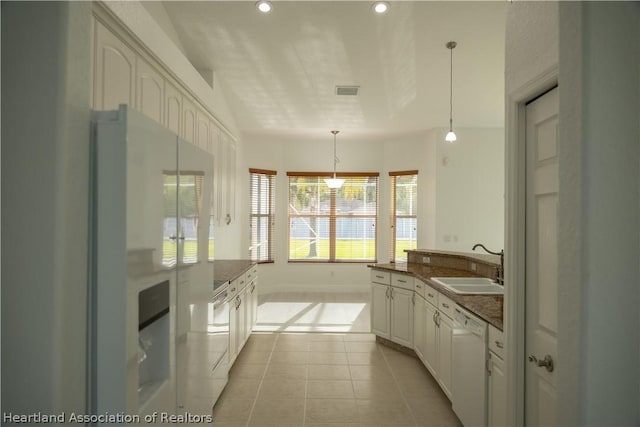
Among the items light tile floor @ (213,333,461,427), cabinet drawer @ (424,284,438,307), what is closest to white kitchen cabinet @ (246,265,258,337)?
light tile floor @ (213,333,461,427)

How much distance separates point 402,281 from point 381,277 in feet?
1.04

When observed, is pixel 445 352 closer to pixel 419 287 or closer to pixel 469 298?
pixel 469 298

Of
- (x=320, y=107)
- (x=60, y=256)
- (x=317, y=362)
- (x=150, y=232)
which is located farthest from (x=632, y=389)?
(x=320, y=107)

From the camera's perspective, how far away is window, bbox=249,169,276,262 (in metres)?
6.53

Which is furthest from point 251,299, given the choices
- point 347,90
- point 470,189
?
point 470,189

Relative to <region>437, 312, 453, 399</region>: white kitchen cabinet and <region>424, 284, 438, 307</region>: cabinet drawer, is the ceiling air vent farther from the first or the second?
<region>437, 312, 453, 399</region>: white kitchen cabinet

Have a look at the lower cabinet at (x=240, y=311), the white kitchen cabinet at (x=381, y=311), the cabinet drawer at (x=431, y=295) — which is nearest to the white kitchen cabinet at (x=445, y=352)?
the cabinet drawer at (x=431, y=295)

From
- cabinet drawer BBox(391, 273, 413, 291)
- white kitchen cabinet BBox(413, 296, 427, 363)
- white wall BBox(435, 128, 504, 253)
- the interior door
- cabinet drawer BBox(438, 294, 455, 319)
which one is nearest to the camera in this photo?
the interior door

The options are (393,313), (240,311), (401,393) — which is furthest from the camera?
(393,313)

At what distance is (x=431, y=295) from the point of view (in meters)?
3.21

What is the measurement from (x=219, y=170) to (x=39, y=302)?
3.83 m

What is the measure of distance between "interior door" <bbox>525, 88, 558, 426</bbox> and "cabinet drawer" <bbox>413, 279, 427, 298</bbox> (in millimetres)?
1678

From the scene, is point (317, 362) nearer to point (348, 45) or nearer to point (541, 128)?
point (541, 128)

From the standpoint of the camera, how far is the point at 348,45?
3.89 m
